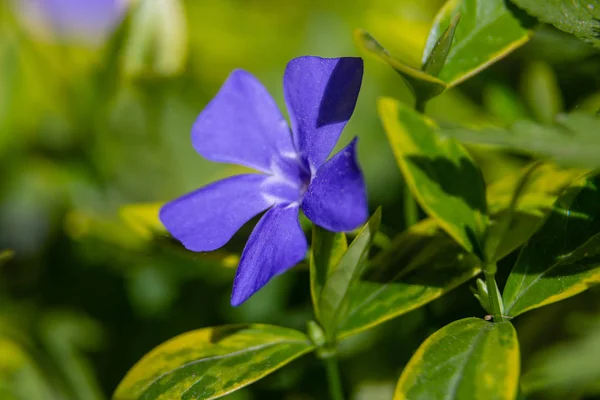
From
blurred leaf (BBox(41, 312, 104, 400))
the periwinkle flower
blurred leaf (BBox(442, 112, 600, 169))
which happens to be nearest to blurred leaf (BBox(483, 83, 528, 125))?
blurred leaf (BBox(442, 112, 600, 169))

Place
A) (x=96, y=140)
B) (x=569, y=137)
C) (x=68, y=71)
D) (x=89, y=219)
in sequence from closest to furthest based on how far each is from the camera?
(x=569, y=137), (x=89, y=219), (x=96, y=140), (x=68, y=71)

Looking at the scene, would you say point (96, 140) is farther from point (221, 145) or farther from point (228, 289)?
point (221, 145)

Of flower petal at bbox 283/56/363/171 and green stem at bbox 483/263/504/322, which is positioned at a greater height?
flower petal at bbox 283/56/363/171

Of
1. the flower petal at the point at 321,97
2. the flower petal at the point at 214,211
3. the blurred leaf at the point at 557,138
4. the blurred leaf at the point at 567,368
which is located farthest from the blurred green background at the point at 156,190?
the blurred leaf at the point at 557,138

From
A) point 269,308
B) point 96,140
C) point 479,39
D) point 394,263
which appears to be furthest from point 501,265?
point 96,140

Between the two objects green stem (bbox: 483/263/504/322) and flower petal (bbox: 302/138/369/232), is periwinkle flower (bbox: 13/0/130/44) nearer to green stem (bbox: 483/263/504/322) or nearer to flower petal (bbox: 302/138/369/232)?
flower petal (bbox: 302/138/369/232)

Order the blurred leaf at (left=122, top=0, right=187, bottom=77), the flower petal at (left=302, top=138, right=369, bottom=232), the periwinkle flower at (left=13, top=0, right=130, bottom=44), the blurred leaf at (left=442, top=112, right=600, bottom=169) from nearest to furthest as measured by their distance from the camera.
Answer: the blurred leaf at (left=442, top=112, right=600, bottom=169) → the flower petal at (left=302, top=138, right=369, bottom=232) → the blurred leaf at (left=122, top=0, right=187, bottom=77) → the periwinkle flower at (left=13, top=0, right=130, bottom=44)

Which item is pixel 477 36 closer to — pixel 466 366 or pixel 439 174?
pixel 439 174

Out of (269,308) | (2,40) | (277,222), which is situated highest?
(2,40)
